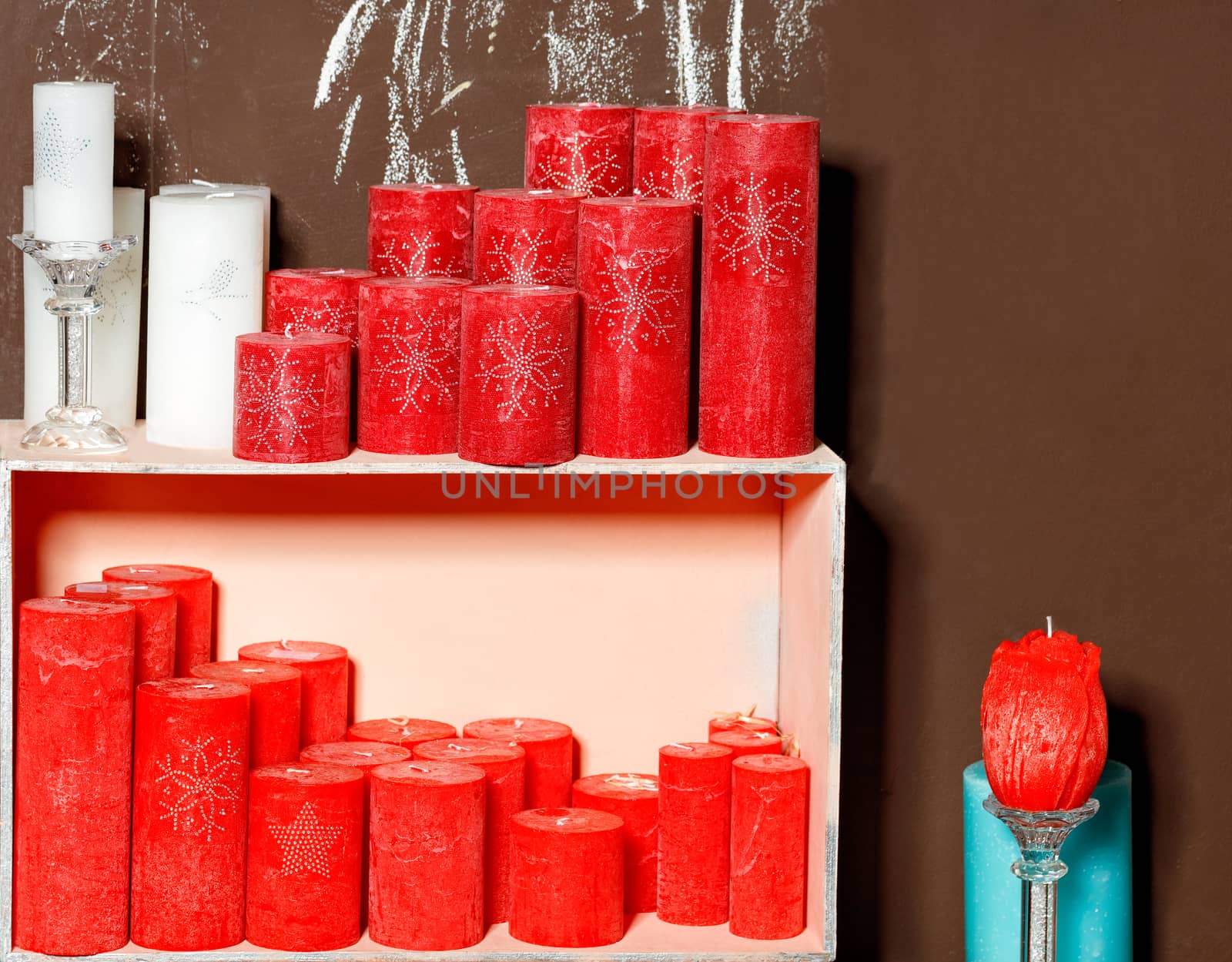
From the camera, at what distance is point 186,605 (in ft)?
5.22

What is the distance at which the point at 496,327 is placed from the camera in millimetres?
1385

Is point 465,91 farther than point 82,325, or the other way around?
point 465,91

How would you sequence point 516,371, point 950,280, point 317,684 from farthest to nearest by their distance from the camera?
point 950,280 < point 317,684 < point 516,371

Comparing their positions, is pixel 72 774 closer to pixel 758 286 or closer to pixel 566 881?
pixel 566 881

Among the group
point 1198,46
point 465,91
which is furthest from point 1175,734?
point 465,91

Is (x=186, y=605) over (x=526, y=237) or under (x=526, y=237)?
under

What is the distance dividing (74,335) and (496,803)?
59 centimetres

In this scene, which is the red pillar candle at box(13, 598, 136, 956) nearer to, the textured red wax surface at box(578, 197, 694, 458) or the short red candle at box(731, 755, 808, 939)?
the textured red wax surface at box(578, 197, 694, 458)

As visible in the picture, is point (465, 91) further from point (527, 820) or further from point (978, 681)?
point (978, 681)

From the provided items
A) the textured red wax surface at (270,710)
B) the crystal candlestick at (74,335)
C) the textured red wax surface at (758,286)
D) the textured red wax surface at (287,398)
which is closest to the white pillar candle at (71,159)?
the crystal candlestick at (74,335)

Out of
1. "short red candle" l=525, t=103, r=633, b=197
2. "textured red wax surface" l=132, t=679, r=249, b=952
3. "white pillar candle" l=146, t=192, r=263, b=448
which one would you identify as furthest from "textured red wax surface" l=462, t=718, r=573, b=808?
"short red candle" l=525, t=103, r=633, b=197

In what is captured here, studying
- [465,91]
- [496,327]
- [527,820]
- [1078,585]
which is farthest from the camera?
[1078,585]

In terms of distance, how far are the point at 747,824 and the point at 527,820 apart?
21cm

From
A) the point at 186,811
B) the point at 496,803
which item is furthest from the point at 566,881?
the point at 186,811
